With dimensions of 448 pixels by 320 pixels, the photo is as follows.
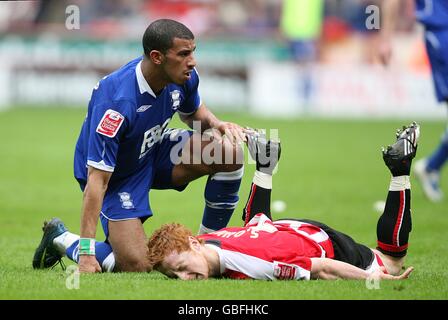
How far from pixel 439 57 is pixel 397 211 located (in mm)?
4366

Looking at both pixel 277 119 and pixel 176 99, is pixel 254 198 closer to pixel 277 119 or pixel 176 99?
pixel 176 99

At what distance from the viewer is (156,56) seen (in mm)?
7094

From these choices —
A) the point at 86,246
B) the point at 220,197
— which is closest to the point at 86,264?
the point at 86,246

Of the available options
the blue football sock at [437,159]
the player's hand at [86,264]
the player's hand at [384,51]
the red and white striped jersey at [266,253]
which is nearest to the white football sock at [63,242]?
the player's hand at [86,264]

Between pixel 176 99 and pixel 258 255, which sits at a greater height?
pixel 176 99

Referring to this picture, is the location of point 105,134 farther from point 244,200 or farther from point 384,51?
point 244,200

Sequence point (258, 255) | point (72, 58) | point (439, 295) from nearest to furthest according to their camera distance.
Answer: point (439, 295)
point (258, 255)
point (72, 58)

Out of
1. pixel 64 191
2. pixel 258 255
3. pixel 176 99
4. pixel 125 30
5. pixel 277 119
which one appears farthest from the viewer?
pixel 125 30

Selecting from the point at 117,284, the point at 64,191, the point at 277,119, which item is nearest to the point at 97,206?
the point at 117,284

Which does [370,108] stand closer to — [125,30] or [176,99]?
[125,30]

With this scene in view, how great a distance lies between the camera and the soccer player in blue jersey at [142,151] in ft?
22.5

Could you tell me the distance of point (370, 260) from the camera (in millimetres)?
6746

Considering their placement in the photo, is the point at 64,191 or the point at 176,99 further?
the point at 64,191

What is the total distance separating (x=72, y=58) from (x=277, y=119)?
5.68 m
